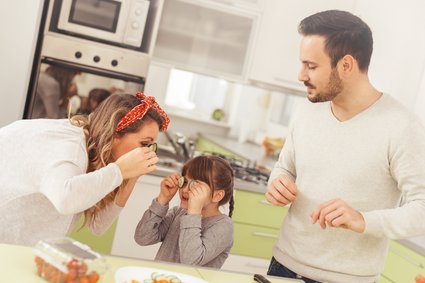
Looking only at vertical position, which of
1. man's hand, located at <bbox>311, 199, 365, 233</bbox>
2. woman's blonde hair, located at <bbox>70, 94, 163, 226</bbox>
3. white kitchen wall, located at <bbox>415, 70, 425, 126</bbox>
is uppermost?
white kitchen wall, located at <bbox>415, 70, 425, 126</bbox>

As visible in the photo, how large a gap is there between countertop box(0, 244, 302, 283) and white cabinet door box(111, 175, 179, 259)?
1.51m

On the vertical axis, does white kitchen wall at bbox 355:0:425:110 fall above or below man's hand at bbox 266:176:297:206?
above

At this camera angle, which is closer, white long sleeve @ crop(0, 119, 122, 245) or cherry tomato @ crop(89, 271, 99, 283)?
cherry tomato @ crop(89, 271, 99, 283)

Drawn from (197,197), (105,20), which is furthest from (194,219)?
(105,20)

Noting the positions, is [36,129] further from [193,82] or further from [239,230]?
[193,82]

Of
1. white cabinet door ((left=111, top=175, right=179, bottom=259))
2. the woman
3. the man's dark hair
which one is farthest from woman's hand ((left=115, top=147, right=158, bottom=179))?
white cabinet door ((left=111, top=175, right=179, bottom=259))

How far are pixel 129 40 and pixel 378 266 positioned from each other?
1.94 metres

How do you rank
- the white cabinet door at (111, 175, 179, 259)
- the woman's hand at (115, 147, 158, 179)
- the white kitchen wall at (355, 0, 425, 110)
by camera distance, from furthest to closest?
the white kitchen wall at (355, 0, 425, 110), the white cabinet door at (111, 175, 179, 259), the woman's hand at (115, 147, 158, 179)

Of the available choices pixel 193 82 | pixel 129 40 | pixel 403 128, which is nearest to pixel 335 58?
pixel 403 128

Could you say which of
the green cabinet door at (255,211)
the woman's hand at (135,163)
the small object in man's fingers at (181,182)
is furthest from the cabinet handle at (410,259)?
the woman's hand at (135,163)

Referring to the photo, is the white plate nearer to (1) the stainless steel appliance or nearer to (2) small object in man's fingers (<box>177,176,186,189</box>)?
(2) small object in man's fingers (<box>177,176,186,189</box>)

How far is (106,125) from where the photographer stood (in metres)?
1.91

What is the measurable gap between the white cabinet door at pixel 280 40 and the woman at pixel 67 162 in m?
1.79

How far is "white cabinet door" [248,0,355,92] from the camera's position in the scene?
12.2 feet
